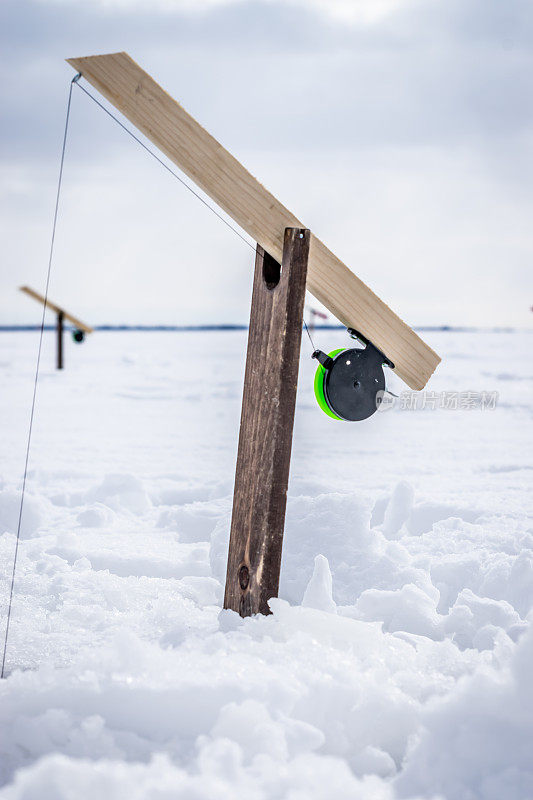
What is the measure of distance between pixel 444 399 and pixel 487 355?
19232mm

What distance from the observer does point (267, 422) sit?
2.44 meters

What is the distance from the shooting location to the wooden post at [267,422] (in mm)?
2395

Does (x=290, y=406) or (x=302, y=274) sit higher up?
(x=302, y=274)

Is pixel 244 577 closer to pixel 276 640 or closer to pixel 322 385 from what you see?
pixel 276 640

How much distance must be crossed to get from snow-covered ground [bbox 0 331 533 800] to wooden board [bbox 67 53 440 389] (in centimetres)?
90

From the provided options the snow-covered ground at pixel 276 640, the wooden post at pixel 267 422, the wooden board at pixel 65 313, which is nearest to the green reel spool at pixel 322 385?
the wooden post at pixel 267 422

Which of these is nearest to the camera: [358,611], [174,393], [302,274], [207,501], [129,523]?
[302,274]

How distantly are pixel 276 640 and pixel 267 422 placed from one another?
2.17 feet

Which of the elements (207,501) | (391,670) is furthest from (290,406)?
(207,501)

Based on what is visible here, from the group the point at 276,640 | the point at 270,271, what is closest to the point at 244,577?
the point at 276,640

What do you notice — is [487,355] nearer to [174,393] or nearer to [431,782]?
[174,393]

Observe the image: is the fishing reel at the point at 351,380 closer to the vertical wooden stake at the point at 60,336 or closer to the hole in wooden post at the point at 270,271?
the hole in wooden post at the point at 270,271

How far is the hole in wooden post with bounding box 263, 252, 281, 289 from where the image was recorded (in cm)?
251

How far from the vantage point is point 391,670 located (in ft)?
7.08
